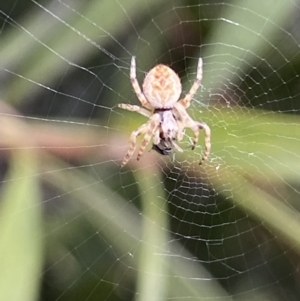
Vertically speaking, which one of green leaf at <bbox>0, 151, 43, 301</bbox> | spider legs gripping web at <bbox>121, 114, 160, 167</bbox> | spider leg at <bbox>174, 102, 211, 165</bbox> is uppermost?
spider leg at <bbox>174, 102, 211, 165</bbox>

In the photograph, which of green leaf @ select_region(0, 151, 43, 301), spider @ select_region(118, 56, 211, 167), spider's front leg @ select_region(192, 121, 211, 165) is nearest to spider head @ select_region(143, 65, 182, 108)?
spider @ select_region(118, 56, 211, 167)

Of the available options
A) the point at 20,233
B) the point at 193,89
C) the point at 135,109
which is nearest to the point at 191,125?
the point at 193,89

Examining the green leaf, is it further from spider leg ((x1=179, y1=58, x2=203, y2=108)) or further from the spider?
spider leg ((x1=179, y1=58, x2=203, y2=108))

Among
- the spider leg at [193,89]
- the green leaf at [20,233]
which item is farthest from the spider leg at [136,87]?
the green leaf at [20,233]

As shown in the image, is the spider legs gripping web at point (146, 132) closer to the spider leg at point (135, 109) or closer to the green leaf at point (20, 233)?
the spider leg at point (135, 109)

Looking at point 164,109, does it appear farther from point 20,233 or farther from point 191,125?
point 20,233
